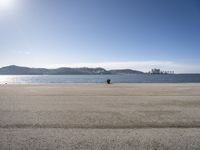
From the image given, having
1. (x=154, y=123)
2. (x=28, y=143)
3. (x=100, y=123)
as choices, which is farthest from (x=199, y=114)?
(x=28, y=143)

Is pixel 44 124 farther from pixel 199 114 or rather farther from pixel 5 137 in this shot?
pixel 199 114

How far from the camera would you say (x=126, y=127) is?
29.8 feet

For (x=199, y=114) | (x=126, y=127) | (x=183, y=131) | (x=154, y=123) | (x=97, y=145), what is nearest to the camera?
(x=97, y=145)

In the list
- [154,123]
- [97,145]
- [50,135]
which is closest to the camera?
[97,145]

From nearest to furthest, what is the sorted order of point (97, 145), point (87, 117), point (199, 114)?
point (97, 145), point (87, 117), point (199, 114)

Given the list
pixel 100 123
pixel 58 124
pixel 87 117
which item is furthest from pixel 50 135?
pixel 87 117

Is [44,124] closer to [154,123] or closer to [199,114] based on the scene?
[154,123]

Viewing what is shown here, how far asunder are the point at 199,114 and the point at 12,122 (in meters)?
8.37

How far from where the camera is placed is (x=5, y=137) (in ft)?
25.1

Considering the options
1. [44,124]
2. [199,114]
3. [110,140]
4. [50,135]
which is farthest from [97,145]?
[199,114]

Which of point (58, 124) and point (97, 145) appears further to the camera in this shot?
point (58, 124)

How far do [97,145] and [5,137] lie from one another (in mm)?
2923

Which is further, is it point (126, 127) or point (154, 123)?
point (154, 123)

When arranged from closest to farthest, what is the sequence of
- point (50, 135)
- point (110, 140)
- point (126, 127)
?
point (110, 140)
point (50, 135)
point (126, 127)
